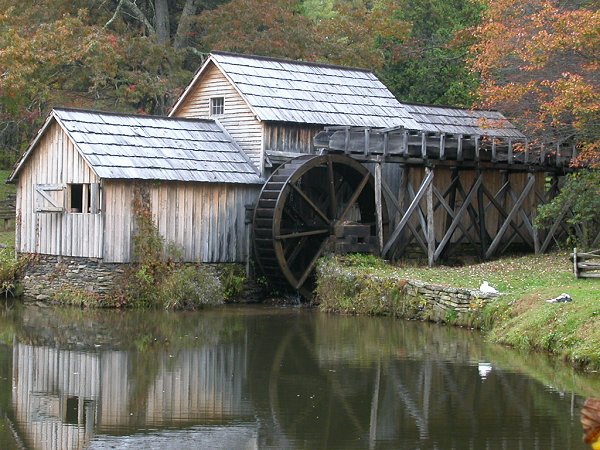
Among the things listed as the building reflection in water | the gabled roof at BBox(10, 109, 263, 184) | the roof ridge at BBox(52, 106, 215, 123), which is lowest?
the building reflection in water

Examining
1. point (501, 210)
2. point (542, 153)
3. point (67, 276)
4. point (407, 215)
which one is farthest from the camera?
point (501, 210)

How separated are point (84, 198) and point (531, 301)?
1118 centimetres

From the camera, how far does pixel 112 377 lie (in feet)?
54.4

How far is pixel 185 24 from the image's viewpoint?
136ft

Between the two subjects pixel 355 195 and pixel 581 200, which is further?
pixel 355 195

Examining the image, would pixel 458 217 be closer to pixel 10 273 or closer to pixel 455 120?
pixel 455 120

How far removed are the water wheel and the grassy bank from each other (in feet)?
4.35

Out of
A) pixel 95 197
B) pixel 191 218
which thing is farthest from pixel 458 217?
pixel 95 197

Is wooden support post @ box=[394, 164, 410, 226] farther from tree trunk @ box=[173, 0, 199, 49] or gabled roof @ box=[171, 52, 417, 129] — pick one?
tree trunk @ box=[173, 0, 199, 49]

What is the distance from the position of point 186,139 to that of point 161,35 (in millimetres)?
14720

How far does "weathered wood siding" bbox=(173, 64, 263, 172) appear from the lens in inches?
1148

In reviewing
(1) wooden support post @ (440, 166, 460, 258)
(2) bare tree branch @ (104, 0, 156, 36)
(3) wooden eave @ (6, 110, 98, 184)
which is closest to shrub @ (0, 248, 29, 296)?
(3) wooden eave @ (6, 110, 98, 184)

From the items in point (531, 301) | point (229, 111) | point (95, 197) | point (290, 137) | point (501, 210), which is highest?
point (229, 111)

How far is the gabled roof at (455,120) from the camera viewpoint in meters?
32.7
